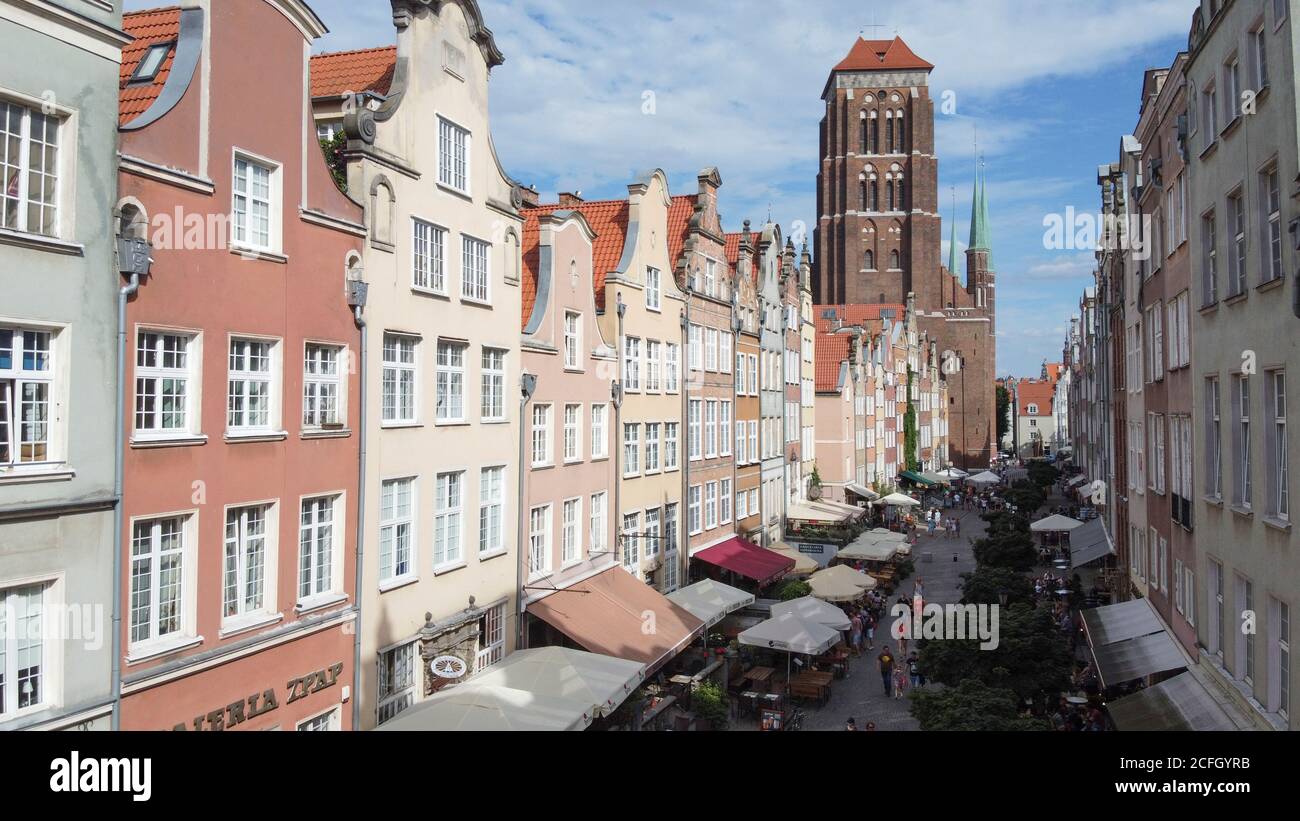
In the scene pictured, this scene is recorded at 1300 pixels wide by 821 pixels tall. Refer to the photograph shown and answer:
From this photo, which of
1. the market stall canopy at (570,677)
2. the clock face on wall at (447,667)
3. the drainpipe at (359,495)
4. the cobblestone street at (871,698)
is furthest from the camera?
the cobblestone street at (871,698)

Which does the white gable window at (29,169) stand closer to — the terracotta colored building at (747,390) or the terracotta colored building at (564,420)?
the terracotta colored building at (564,420)

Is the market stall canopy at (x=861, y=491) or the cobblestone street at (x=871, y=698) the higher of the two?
the market stall canopy at (x=861, y=491)

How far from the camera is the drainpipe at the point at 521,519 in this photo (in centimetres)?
2152

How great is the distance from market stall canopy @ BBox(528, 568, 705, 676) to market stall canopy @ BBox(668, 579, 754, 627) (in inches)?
32.8

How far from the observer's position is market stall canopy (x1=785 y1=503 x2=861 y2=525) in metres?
45.4

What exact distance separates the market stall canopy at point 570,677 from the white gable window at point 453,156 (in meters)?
9.40

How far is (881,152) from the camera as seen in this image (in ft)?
332

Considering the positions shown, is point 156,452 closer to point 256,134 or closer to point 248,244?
point 248,244

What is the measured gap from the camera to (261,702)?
1367 centimetres

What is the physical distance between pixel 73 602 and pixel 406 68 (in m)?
11.1

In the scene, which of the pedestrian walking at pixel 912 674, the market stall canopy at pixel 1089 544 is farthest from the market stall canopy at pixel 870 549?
the pedestrian walking at pixel 912 674

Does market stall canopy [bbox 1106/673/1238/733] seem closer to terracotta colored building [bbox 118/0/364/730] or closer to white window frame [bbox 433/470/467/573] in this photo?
white window frame [bbox 433/470/467/573]

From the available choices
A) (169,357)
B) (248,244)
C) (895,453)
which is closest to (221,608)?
(169,357)

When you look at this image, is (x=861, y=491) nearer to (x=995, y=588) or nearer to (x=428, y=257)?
(x=995, y=588)
